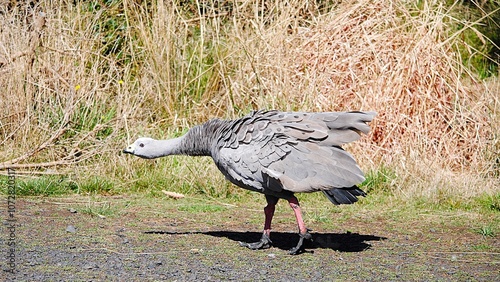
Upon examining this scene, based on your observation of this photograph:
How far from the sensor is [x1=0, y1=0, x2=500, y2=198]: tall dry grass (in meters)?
8.23

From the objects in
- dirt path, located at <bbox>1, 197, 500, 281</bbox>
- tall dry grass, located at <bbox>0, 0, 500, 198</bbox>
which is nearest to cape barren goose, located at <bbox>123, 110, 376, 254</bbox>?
dirt path, located at <bbox>1, 197, 500, 281</bbox>

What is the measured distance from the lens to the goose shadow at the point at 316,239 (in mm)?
5781

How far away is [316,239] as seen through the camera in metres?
6.03

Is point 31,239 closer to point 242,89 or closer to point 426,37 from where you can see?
point 242,89

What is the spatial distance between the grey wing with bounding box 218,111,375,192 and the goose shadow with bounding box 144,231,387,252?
65 centimetres

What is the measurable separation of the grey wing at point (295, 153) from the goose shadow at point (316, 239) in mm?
650

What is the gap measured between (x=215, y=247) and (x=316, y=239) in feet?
2.88

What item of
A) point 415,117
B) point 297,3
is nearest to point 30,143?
point 297,3

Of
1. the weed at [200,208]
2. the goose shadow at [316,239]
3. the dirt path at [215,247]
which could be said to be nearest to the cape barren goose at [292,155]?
the goose shadow at [316,239]

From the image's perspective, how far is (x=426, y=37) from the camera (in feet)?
28.5

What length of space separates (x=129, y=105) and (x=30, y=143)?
123 cm

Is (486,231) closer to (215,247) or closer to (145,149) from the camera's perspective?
(215,247)

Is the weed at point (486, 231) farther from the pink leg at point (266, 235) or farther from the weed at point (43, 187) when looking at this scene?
the weed at point (43, 187)

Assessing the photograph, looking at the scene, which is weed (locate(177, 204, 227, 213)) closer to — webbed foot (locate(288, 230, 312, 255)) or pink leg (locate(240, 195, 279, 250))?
pink leg (locate(240, 195, 279, 250))
